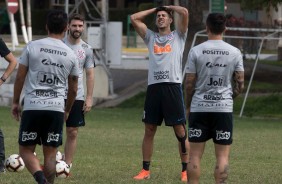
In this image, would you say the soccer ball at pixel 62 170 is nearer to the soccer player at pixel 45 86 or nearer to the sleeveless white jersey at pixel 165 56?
the sleeveless white jersey at pixel 165 56

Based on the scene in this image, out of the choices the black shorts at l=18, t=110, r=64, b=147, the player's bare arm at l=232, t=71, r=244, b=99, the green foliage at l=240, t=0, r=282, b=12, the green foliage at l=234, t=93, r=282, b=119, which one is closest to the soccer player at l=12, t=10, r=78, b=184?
the black shorts at l=18, t=110, r=64, b=147

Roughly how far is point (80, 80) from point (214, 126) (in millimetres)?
2519

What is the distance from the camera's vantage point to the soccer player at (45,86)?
946 cm

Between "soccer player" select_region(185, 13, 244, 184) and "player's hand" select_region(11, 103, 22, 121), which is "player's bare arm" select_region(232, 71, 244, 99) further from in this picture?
"player's hand" select_region(11, 103, 22, 121)

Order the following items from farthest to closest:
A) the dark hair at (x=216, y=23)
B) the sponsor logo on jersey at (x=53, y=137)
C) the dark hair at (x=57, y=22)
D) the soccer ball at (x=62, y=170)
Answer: the soccer ball at (x=62, y=170), the dark hair at (x=216, y=23), the sponsor logo on jersey at (x=53, y=137), the dark hair at (x=57, y=22)

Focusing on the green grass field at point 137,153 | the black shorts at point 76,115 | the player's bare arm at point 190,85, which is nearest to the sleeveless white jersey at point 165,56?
the black shorts at point 76,115

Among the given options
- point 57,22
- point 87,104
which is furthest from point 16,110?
point 87,104

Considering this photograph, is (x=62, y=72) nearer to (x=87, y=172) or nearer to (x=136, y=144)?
(x=87, y=172)

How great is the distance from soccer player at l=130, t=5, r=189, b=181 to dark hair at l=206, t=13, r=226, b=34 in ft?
6.55

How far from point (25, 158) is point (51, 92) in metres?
0.74

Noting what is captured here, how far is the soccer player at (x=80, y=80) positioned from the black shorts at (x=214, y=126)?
2.31m

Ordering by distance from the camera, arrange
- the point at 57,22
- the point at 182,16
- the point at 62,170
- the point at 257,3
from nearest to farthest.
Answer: the point at 57,22, the point at 62,170, the point at 182,16, the point at 257,3

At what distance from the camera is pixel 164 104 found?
39.1 ft

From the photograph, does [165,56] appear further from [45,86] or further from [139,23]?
[45,86]
